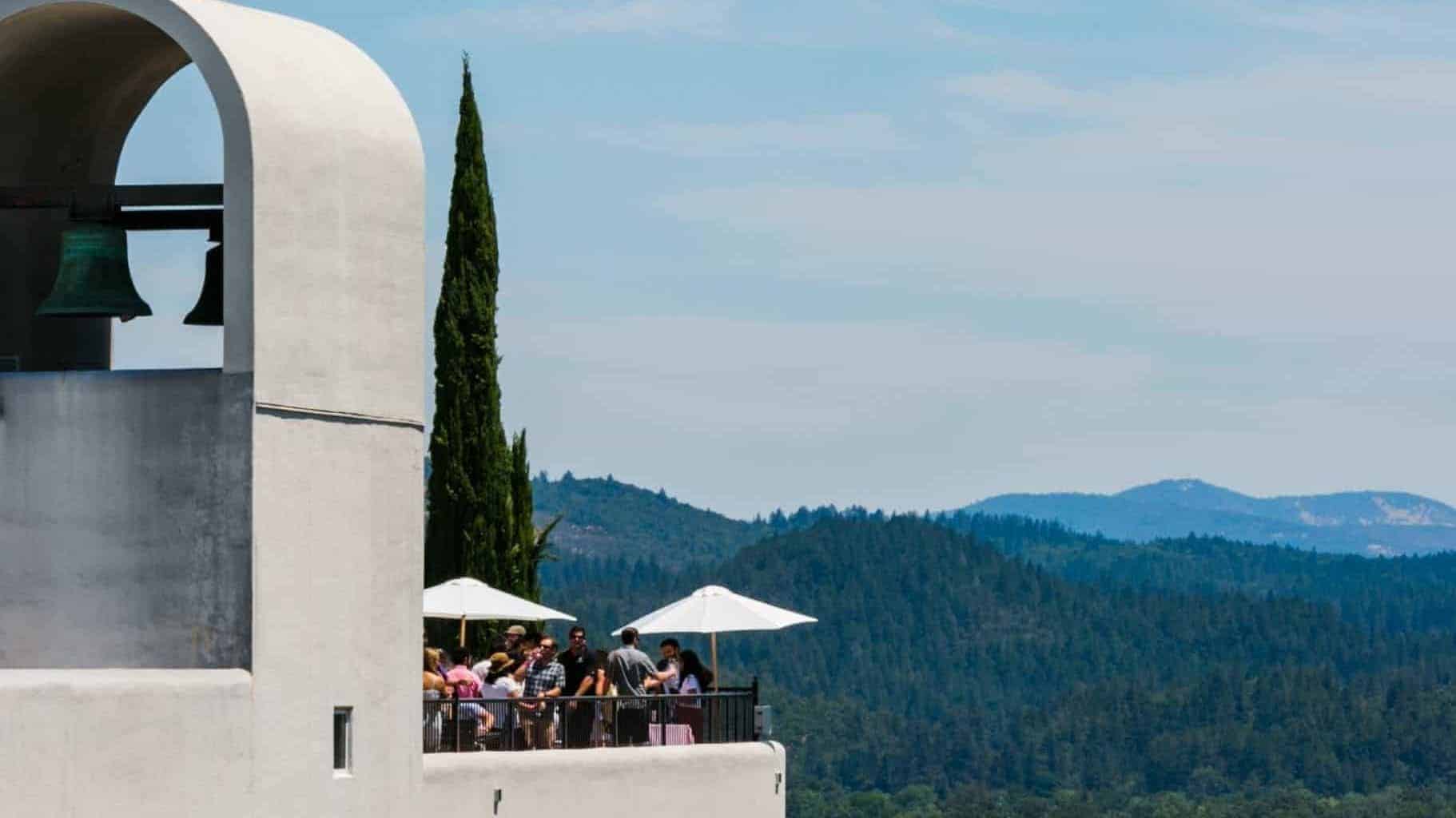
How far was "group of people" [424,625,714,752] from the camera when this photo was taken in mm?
23297

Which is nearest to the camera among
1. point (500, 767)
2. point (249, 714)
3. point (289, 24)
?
point (249, 714)

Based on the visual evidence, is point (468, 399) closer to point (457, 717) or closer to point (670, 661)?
point (670, 661)

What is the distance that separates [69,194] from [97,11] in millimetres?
1502

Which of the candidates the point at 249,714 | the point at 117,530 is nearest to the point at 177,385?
the point at 117,530

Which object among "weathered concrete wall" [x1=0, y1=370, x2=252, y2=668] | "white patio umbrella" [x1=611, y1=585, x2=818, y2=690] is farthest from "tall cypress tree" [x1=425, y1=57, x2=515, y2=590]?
"weathered concrete wall" [x1=0, y1=370, x2=252, y2=668]

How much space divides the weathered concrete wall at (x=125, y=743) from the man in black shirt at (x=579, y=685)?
5072mm

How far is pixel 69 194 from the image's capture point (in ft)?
68.1

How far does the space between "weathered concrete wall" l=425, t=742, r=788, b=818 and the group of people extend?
0.49m

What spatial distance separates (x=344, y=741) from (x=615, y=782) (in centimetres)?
358

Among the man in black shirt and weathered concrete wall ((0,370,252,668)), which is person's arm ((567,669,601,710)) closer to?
the man in black shirt

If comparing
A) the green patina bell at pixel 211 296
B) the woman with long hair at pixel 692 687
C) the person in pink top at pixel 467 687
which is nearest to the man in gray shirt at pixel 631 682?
the woman with long hair at pixel 692 687

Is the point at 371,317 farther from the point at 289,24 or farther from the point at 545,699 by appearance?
the point at 545,699

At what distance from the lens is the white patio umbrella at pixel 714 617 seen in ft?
96.8

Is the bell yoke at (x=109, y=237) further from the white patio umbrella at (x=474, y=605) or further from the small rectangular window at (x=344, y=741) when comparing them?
the white patio umbrella at (x=474, y=605)
